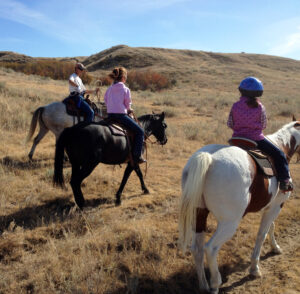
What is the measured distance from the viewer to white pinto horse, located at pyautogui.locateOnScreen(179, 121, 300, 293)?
273cm

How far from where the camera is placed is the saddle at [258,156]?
3.12 metres

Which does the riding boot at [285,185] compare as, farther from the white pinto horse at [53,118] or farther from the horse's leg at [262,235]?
the white pinto horse at [53,118]

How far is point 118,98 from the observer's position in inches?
202

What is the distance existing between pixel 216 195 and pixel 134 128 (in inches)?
118

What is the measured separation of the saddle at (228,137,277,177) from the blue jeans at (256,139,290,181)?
0.06m

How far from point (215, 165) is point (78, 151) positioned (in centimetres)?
270

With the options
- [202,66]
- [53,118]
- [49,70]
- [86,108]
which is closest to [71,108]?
[86,108]

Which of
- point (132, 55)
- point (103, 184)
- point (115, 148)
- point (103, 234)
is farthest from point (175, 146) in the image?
point (132, 55)

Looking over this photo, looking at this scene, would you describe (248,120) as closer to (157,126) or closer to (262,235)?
(262,235)

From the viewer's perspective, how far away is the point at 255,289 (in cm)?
317

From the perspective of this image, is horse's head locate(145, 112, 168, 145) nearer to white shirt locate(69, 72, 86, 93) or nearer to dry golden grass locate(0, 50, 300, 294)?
dry golden grass locate(0, 50, 300, 294)

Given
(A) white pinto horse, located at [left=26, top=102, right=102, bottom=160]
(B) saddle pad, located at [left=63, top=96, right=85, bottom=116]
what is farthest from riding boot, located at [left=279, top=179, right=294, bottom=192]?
(A) white pinto horse, located at [left=26, top=102, right=102, bottom=160]

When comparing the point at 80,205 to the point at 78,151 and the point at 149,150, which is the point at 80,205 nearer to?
the point at 78,151

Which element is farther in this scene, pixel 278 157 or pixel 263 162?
pixel 278 157
